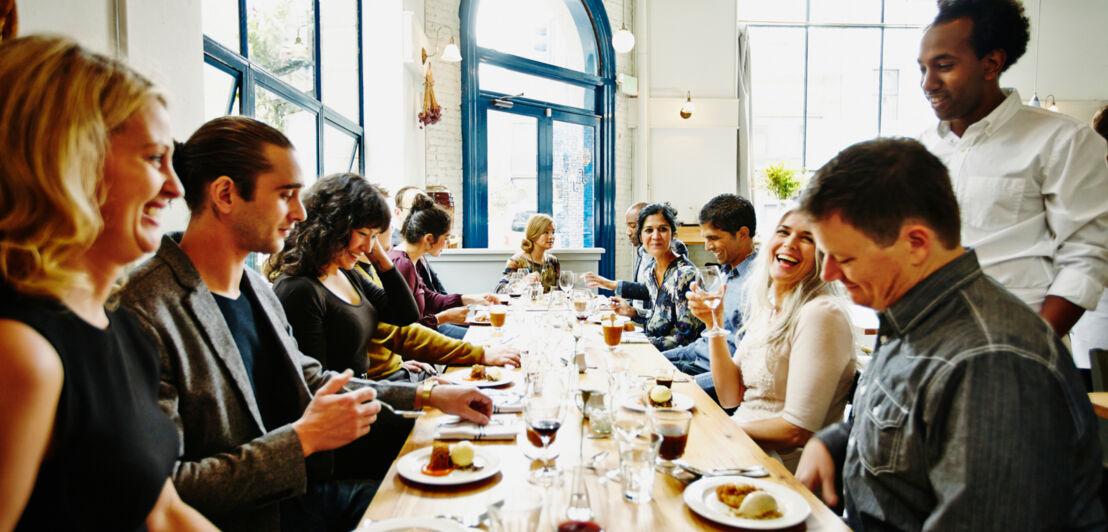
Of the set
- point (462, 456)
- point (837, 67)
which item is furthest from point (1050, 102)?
point (462, 456)

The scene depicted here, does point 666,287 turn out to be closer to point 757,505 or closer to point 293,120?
point 757,505

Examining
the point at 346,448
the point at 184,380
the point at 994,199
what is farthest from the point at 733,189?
the point at 184,380

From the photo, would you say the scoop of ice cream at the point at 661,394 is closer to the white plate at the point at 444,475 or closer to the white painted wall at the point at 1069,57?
the white plate at the point at 444,475

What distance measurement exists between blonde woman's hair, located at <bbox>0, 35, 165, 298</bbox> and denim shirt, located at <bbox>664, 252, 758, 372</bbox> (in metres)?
2.48

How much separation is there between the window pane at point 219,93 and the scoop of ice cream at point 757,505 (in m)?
3.19

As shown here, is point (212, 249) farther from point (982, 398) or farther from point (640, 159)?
point (640, 159)

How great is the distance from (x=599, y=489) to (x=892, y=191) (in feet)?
2.67

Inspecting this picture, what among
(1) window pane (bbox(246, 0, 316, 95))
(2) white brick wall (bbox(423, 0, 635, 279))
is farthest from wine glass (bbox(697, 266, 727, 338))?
(2) white brick wall (bbox(423, 0, 635, 279))

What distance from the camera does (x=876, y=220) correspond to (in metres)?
1.13

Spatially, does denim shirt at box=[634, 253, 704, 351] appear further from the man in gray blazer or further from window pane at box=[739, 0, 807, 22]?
window pane at box=[739, 0, 807, 22]

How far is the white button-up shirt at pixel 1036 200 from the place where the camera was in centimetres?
200

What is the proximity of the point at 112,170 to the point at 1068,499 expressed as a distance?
1.59 meters

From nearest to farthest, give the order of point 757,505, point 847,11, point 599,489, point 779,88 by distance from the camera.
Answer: point 757,505
point 599,489
point 847,11
point 779,88

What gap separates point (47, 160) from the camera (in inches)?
33.7
